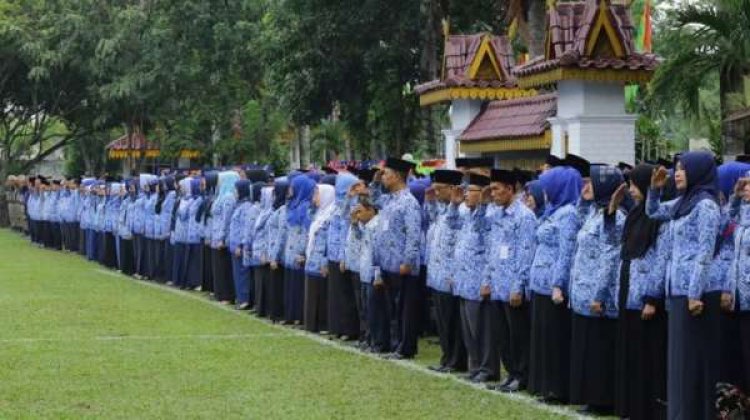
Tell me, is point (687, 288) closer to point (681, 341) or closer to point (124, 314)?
point (681, 341)

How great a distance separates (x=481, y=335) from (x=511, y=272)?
83cm

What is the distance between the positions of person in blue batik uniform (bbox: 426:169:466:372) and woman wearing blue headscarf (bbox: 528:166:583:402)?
1.64 metres

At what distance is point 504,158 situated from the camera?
1900 centimetres

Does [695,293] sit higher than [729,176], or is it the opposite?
[729,176]

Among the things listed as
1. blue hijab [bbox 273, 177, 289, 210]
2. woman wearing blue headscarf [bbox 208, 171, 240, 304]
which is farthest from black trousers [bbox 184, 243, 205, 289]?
blue hijab [bbox 273, 177, 289, 210]

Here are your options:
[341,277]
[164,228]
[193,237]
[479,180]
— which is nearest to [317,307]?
[341,277]

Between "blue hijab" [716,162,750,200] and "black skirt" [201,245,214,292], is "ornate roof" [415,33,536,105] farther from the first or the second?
"blue hijab" [716,162,750,200]

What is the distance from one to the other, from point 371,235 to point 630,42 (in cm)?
418

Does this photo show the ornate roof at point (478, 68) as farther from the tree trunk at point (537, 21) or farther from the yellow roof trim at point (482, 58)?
the tree trunk at point (537, 21)

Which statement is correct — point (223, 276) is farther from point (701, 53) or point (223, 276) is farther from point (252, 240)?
point (701, 53)

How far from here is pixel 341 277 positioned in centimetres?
1548

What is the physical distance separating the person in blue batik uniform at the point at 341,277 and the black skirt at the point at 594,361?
5.05 metres

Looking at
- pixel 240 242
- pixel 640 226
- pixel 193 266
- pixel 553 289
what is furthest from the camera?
pixel 193 266

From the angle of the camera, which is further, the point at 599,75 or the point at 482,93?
the point at 482,93
